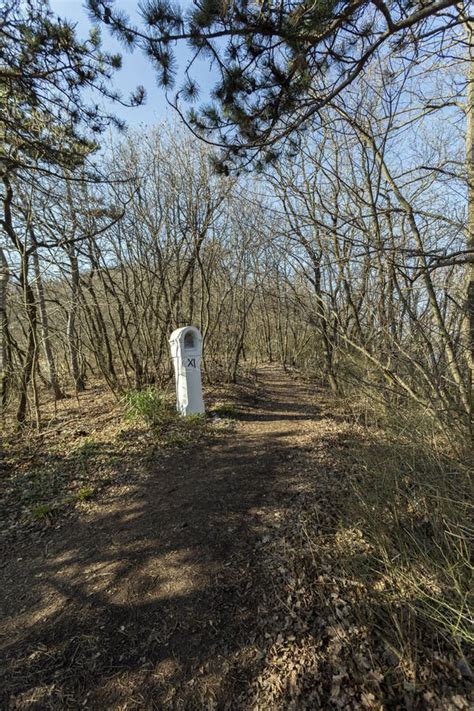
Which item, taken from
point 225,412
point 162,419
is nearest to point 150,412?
point 162,419

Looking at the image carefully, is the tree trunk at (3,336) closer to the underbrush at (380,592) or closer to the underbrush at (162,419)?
the underbrush at (162,419)

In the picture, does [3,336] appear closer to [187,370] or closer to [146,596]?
[187,370]

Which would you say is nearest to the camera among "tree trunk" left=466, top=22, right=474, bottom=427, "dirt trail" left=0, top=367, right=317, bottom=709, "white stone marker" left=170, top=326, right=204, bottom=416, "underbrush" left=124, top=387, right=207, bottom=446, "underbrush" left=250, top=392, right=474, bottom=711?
"underbrush" left=250, top=392, right=474, bottom=711

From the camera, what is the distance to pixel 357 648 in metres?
1.83

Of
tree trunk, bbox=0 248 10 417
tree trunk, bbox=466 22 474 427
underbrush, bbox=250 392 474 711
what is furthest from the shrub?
tree trunk, bbox=466 22 474 427

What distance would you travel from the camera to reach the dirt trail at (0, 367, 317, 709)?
70.3 inches

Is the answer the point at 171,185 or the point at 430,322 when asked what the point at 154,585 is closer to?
the point at 430,322

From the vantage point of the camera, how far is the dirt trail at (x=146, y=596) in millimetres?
1785

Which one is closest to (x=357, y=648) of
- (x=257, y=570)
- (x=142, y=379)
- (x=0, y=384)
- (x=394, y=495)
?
(x=257, y=570)

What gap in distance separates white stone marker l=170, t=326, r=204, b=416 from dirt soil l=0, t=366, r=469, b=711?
1961 mm

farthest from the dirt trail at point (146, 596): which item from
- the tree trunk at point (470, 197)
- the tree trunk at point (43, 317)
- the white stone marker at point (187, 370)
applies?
the tree trunk at point (43, 317)

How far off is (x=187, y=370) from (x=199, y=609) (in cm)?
381

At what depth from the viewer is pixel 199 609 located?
217 cm

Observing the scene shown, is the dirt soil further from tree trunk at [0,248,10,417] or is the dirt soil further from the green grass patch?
tree trunk at [0,248,10,417]
